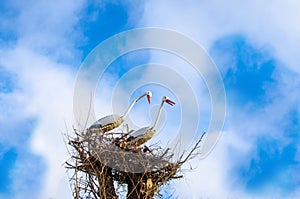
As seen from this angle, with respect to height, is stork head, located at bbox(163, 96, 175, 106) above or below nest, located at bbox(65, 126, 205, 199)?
above

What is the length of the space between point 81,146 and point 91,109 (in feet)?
1.50

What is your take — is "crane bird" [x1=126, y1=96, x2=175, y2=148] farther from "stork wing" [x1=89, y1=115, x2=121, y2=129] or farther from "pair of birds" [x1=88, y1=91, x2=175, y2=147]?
"stork wing" [x1=89, y1=115, x2=121, y2=129]

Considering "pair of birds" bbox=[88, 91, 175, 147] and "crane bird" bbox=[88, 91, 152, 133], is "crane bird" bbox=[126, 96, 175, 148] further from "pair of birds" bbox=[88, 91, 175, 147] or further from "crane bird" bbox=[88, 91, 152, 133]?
"crane bird" bbox=[88, 91, 152, 133]

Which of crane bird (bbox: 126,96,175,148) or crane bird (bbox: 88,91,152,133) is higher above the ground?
crane bird (bbox: 88,91,152,133)

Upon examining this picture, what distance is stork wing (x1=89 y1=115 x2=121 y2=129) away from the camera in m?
6.01

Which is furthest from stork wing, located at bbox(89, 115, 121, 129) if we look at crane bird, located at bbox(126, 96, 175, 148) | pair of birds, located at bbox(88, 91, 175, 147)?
crane bird, located at bbox(126, 96, 175, 148)

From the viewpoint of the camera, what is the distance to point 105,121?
19.9 ft

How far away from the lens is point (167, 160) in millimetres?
6055

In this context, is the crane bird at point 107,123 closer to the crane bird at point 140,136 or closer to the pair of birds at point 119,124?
the pair of birds at point 119,124

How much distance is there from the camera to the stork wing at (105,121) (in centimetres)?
601

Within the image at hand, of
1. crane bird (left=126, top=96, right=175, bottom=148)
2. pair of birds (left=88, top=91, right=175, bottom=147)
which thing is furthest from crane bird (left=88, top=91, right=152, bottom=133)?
crane bird (left=126, top=96, right=175, bottom=148)

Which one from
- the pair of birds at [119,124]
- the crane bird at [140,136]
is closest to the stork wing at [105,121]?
the pair of birds at [119,124]

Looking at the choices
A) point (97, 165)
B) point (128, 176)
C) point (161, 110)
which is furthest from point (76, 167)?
point (161, 110)

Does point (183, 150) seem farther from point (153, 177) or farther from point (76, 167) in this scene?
point (76, 167)
